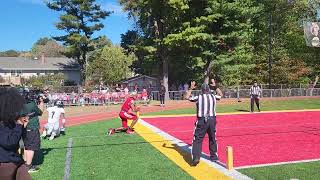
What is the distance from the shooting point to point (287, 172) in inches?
364

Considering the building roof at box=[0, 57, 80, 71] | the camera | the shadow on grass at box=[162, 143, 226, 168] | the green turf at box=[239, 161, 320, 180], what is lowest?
the green turf at box=[239, 161, 320, 180]

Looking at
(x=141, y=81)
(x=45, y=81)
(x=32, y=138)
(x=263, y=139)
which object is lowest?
(x=263, y=139)

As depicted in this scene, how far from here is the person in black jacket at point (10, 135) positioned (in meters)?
4.93

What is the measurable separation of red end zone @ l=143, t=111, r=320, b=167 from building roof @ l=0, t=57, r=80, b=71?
184ft

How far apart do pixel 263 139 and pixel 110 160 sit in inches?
223

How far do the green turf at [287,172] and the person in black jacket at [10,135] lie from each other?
16.8 ft

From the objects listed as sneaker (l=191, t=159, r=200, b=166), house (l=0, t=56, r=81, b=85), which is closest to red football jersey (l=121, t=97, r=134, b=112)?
sneaker (l=191, t=159, r=200, b=166)

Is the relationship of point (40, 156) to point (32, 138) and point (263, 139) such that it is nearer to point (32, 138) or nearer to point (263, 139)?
point (32, 138)

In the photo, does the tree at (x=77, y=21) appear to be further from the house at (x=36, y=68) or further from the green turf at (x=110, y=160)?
the green turf at (x=110, y=160)

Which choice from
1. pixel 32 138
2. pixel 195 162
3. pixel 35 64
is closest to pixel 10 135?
pixel 32 138

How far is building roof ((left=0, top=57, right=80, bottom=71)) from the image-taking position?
7375 cm

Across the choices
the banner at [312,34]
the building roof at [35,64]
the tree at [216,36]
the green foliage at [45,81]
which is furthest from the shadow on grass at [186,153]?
the building roof at [35,64]

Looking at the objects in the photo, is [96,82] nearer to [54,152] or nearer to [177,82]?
[177,82]

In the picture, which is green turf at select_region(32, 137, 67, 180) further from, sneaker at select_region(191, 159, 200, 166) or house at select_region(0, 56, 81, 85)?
house at select_region(0, 56, 81, 85)
